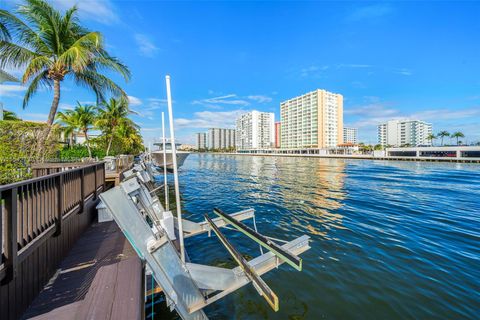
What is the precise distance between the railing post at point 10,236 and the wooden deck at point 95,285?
56 centimetres

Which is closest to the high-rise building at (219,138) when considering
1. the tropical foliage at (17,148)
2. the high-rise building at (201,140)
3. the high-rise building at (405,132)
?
the high-rise building at (201,140)

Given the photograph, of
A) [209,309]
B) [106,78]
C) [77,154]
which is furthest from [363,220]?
[77,154]

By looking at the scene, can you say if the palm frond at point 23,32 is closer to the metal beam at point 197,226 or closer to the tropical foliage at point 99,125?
the tropical foliage at point 99,125

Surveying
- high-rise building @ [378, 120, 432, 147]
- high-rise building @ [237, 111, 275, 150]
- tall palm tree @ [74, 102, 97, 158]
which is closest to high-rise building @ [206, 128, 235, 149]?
high-rise building @ [237, 111, 275, 150]

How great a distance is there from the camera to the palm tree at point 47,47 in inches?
356

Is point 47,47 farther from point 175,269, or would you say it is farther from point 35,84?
point 175,269

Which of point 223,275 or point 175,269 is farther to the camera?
point 223,275

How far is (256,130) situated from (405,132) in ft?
365

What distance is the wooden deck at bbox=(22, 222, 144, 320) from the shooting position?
5.56 ft

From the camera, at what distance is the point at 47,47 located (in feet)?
32.9

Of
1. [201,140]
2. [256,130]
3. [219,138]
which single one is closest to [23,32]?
[256,130]

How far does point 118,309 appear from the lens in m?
1.66

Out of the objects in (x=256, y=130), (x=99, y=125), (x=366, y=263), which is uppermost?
(x=256, y=130)

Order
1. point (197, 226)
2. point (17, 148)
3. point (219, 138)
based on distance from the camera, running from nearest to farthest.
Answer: point (197, 226) < point (17, 148) < point (219, 138)
